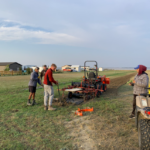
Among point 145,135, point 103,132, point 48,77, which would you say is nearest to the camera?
point 145,135

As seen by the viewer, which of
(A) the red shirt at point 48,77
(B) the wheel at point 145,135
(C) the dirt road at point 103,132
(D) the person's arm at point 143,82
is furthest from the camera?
(A) the red shirt at point 48,77

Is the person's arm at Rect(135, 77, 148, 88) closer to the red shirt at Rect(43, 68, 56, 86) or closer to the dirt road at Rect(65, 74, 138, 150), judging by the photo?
the dirt road at Rect(65, 74, 138, 150)

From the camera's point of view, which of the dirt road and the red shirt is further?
the red shirt

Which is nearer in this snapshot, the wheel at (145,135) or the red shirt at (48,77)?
the wheel at (145,135)

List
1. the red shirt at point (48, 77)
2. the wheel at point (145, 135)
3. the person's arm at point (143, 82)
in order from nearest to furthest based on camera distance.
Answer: the wheel at point (145, 135)
the person's arm at point (143, 82)
the red shirt at point (48, 77)

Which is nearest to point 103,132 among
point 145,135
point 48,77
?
point 145,135

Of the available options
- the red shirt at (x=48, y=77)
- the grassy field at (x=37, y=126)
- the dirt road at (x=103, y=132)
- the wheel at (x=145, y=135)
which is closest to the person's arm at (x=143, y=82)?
the dirt road at (x=103, y=132)

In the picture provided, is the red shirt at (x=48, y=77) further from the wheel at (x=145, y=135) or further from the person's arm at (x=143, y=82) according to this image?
the wheel at (x=145, y=135)

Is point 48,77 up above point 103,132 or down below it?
above

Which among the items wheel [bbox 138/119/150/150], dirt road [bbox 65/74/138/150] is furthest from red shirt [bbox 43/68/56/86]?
wheel [bbox 138/119/150/150]

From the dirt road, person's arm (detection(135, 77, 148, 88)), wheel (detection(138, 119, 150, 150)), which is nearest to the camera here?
wheel (detection(138, 119, 150, 150))

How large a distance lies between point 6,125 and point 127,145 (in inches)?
131

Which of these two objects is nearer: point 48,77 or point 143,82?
point 143,82

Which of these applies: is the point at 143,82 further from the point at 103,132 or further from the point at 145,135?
the point at 145,135
